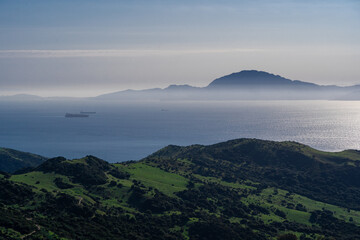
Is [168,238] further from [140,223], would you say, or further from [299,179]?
[299,179]

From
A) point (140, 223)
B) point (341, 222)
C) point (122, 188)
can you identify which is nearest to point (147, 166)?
point (122, 188)

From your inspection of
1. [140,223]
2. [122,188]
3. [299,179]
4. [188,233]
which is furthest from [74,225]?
[299,179]

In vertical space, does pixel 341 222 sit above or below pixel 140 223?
below

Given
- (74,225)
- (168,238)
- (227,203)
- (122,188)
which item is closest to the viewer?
(74,225)

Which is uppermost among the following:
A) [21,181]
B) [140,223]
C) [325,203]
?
[21,181]

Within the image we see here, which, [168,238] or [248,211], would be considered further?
[248,211]

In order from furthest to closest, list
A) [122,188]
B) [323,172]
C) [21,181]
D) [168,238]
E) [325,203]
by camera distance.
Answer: [323,172], [325,203], [122,188], [21,181], [168,238]
